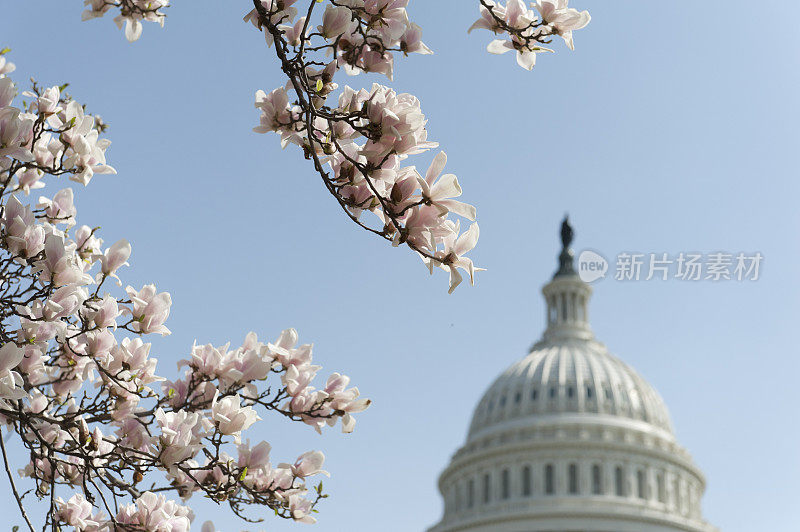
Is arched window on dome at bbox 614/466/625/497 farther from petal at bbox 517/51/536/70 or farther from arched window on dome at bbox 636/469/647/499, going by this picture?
petal at bbox 517/51/536/70

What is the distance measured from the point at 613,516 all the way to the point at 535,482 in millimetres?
7042

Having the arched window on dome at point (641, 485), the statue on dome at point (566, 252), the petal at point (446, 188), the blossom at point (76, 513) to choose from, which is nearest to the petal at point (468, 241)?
the petal at point (446, 188)

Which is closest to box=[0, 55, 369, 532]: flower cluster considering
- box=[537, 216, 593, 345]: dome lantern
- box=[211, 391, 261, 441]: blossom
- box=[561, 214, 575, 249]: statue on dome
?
box=[211, 391, 261, 441]: blossom

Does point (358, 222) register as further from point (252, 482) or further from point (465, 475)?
point (465, 475)

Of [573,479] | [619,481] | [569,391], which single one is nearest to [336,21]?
[573,479]

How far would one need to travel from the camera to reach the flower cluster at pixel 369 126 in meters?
4.61

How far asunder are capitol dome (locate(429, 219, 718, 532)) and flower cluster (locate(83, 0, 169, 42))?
2972 inches

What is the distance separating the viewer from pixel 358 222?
4.74 meters

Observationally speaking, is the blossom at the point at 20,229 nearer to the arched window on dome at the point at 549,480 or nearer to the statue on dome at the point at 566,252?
the arched window on dome at the point at 549,480

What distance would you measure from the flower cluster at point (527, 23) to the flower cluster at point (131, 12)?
2028 millimetres

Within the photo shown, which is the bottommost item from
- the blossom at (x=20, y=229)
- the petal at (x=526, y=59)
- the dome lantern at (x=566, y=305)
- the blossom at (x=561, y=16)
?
the blossom at (x=20, y=229)

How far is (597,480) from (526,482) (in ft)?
18.7

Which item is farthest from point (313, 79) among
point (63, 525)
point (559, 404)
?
point (559, 404)

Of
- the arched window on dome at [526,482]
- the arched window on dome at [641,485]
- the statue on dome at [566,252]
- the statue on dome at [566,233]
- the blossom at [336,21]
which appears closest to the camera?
the blossom at [336,21]
